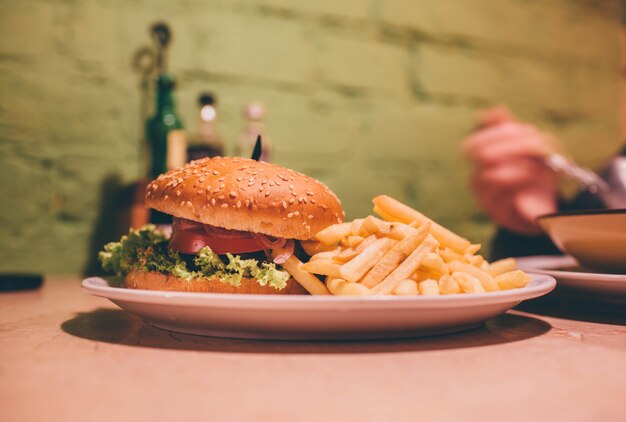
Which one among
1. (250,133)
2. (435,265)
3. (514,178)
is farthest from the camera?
(514,178)

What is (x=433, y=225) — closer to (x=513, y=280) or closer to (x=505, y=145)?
(x=513, y=280)

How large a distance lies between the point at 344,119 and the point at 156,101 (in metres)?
0.86

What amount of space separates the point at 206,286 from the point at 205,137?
1.19 metres

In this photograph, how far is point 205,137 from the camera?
80.0 inches

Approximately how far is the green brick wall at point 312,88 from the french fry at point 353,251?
148 centimetres

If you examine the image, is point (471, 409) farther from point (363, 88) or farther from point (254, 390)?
point (363, 88)

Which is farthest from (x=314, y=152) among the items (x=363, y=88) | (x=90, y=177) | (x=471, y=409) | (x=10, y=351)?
(x=471, y=409)

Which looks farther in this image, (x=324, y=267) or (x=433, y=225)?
(x=433, y=225)

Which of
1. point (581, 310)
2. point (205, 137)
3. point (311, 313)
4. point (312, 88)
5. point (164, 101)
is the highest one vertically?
point (312, 88)

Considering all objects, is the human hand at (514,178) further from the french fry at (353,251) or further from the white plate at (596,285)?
the french fry at (353,251)

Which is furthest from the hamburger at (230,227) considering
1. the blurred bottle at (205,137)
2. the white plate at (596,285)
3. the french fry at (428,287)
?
the blurred bottle at (205,137)

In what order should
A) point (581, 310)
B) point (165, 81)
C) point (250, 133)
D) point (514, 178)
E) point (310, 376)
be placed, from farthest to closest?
point (514, 178)
point (250, 133)
point (165, 81)
point (581, 310)
point (310, 376)

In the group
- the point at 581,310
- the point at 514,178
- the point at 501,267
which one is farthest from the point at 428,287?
the point at 514,178

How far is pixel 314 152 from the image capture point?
8.09ft
